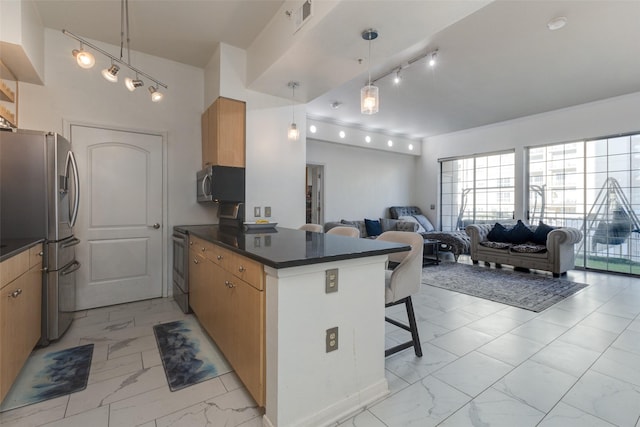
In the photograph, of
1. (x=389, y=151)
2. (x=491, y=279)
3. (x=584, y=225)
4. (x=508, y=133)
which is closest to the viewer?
(x=491, y=279)

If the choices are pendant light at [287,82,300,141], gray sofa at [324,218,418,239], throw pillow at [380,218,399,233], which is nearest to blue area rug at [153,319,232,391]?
pendant light at [287,82,300,141]

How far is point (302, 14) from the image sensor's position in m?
2.32

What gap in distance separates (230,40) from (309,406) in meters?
3.49

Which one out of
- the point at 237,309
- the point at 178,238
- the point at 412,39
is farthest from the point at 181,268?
the point at 412,39

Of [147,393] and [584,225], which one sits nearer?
[147,393]

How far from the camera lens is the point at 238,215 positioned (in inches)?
135

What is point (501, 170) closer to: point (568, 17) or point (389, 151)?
point (389, 151)

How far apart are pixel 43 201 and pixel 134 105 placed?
1.67 meters

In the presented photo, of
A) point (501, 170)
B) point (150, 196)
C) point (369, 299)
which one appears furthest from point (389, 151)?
point (369, 299)

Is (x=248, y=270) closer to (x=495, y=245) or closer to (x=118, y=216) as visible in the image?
(x=118, y=216)

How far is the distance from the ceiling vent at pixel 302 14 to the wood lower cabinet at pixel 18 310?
2.48 m

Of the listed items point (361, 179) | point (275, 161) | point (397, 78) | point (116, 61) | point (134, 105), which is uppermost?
point (397, 78)

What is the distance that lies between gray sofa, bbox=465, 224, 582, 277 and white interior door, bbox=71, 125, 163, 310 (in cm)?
528

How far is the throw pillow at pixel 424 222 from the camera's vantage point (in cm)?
753
